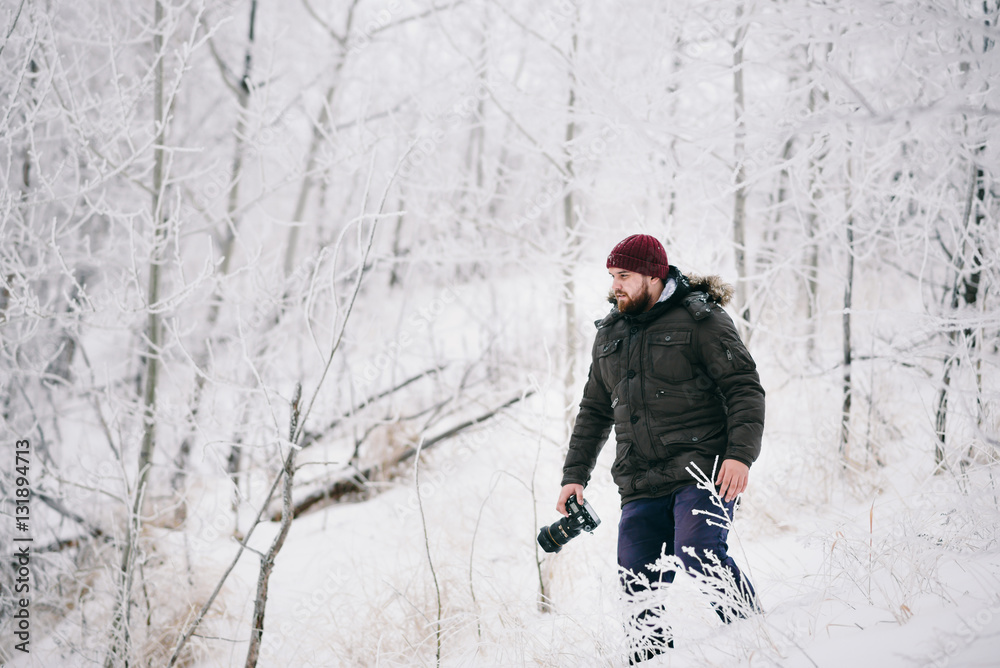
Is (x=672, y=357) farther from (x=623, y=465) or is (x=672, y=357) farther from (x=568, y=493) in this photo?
(x=568, y=493)

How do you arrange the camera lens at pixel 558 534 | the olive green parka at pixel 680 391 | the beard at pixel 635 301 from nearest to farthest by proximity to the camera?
the olive green parka at pixel 680 391 → the camera lens at pixel 558 534 → the beard at pixel 635 301

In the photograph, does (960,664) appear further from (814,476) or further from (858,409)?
(858,409)

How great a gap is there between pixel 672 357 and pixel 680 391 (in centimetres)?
13

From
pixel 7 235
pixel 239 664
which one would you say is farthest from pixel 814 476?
pixel 7 235

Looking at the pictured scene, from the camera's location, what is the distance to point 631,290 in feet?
7.30

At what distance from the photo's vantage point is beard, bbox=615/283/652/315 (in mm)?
2232

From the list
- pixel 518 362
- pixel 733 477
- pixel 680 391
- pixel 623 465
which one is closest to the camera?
pixel 733 477

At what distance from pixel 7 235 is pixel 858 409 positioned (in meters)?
6.39

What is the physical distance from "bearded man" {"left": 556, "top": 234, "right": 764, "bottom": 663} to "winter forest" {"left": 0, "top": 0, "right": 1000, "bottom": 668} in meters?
0.19

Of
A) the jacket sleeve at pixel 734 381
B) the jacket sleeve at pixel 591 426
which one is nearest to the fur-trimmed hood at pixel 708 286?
the jacket sleeve at pixel 734 381

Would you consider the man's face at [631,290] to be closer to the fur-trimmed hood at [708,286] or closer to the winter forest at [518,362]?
the fur-trimmed hood at [708,286]

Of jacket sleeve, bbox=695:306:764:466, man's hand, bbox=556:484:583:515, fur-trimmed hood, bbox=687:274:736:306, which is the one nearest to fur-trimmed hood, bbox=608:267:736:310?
fur-trimmed hood, bbox=687:274:736:306

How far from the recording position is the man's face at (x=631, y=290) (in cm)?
221

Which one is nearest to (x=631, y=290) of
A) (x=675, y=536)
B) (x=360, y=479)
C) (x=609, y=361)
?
(x=609, y=361)
